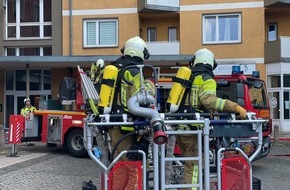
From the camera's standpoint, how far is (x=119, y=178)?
4781 millimetres

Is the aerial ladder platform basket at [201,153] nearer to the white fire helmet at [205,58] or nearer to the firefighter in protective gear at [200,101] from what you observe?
the firefighter in protective gear at [200,101]

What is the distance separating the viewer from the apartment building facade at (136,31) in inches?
953

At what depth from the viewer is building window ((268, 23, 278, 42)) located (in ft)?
83.0

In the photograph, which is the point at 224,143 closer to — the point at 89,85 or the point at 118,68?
the point at 118,68

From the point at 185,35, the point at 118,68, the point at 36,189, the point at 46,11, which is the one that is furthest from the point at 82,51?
the point at 118,68

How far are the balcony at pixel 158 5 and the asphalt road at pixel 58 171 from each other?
11.7 m

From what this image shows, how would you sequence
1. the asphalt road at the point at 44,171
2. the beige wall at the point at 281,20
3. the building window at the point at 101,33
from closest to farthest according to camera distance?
Answer: the asphalt road at the point at 44,171, the beige wall at the point at 281,20, the building window at the point at 101,33

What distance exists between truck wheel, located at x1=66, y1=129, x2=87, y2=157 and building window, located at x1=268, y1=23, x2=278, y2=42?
1550 cm

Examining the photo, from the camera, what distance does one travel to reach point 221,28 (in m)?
24.7

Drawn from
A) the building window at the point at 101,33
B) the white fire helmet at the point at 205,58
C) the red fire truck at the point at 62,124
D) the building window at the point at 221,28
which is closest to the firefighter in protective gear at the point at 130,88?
the white fire helmet at the point at 205,58

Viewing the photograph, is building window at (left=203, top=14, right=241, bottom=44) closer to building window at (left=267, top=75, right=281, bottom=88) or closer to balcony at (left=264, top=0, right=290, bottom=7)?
balcony at (left=264, top=0, right=290, bottom=7)

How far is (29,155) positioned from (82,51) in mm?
12631

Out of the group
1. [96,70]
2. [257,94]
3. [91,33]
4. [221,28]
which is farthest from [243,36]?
[96,70]

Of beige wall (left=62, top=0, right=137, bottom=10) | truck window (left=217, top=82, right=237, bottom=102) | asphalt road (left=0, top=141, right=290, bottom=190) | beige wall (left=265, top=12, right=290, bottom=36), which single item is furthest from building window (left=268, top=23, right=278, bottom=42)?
truck window (left=217, top=82, right=237, bottom=102)
